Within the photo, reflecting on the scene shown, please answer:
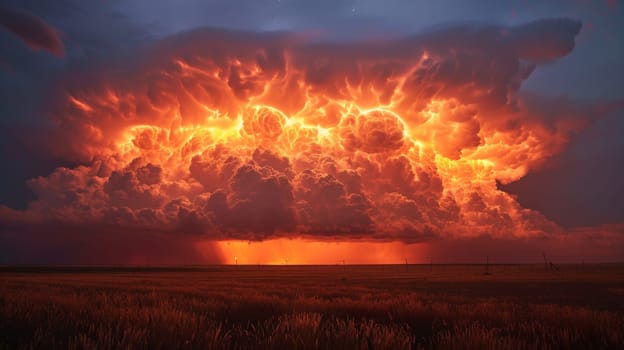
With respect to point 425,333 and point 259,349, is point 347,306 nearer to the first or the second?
point 425,333

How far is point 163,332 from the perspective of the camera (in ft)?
25.8

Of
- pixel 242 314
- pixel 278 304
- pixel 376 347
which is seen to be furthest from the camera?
pixel 278 304

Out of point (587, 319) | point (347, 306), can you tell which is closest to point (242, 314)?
point (347, 306)

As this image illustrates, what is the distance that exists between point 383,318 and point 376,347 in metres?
7.83

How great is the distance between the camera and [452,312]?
1443 centimetres

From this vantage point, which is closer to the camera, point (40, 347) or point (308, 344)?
point (40, 347)

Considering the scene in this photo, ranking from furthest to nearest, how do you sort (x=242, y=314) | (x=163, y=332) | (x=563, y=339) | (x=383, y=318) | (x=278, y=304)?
(x=278, y=304) → (x=242, y=314) → (x=383, y=318) → (x=563, y=339) → (x=163, y=332)

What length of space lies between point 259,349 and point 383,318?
26.8 feet

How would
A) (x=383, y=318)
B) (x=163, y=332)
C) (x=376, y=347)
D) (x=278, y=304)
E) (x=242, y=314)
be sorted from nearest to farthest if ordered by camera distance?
(x=376, y=347), (x=163, y=332), (x=383, y=318), (x=242, y=314), (x=278, y=304)

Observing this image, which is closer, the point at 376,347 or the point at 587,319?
the point at 376,347

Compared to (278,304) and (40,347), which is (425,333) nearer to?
(278,304)

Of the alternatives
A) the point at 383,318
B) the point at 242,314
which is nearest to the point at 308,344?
the point at 383,318

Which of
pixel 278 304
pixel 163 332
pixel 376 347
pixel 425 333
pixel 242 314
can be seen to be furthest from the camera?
pixel 278 304

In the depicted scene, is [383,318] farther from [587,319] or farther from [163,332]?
[163,332]
